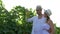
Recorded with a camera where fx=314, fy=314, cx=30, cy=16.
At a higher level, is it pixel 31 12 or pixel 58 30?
pixel 31 12

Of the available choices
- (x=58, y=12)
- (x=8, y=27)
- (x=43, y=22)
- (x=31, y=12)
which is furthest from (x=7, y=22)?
(x=58, y=12)

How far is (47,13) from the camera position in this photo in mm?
5801

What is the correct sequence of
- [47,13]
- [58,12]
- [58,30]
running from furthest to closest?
[58,12] → [58,30] → [47,13]

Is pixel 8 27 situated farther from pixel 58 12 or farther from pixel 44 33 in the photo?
pixel 58 12

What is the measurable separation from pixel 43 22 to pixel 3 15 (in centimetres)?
129

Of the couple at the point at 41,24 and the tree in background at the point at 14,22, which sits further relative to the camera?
the tree in background at the point at 14,22

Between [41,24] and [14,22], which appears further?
[14,22]

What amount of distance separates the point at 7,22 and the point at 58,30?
135 centimetres

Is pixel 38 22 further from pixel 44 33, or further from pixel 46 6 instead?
pixel 46 6

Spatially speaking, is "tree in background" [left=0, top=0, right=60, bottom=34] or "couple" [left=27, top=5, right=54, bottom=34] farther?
"tree in background" [left=0, top=0, right=60, bottom=34]

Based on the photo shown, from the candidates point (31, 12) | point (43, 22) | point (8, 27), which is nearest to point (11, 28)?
point (8, 27)

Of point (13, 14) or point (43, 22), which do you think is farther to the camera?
point (13, 14)

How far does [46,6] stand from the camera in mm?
7977

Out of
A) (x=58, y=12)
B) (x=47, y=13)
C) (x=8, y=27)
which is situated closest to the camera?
(x=47, y=13)
